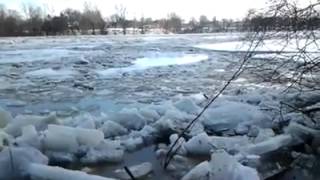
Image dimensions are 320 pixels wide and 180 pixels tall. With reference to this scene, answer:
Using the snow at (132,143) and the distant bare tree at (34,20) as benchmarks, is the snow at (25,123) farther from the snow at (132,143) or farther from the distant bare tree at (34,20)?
the distant bare tree at (34,20)

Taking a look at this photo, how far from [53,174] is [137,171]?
875mm

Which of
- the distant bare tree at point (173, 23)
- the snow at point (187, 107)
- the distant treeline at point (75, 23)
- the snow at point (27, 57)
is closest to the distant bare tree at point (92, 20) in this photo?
the distant treeline at point (75, 23)

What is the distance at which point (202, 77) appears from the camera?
493 inches

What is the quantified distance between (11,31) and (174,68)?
5438cm

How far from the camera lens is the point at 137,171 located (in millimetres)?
4695

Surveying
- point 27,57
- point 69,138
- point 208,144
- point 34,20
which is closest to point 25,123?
point 69,138

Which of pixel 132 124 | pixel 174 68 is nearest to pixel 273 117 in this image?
pixel 132 124

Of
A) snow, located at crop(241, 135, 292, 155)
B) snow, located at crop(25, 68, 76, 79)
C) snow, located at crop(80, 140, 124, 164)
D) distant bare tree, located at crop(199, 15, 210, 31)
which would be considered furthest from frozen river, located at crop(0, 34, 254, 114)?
distant bare tree, located at crop(199, 15, 210, 31)

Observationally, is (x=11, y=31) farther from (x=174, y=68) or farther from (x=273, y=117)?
(x=273, y=117)

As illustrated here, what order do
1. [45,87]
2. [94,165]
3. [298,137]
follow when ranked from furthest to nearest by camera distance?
[45,87]
[298,137]
[94,165]

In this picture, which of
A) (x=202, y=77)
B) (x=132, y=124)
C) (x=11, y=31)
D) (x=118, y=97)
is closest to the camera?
(x=132, y=124)

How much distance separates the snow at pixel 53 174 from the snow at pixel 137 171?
23.3 inches

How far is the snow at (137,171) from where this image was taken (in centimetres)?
460

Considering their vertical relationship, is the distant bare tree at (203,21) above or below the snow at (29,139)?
below
